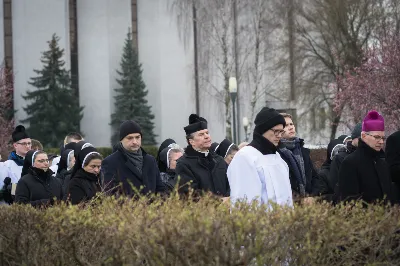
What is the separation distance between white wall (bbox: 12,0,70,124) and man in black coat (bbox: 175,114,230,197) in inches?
1589

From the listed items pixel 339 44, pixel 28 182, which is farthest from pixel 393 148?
pixel 339 44

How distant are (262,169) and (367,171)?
1322 millimetres

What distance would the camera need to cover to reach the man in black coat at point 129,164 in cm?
912

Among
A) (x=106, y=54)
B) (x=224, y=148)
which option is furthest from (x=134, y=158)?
(x=106, y=54)

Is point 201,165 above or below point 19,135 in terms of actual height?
below

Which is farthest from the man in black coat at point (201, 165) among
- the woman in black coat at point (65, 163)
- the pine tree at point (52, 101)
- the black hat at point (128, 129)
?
the pine tree at point (52, 101)

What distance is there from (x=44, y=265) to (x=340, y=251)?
2171 millimetres

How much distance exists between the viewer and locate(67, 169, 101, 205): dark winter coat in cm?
909

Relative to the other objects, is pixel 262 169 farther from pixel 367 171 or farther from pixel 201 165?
pixel 201 165

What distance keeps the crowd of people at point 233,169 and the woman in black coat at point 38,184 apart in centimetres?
1

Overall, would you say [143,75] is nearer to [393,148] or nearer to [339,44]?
[339,44]

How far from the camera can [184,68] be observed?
5072cm

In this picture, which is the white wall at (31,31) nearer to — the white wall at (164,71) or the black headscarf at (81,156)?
the white wall at (164,71)

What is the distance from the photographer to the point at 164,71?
51.1m
